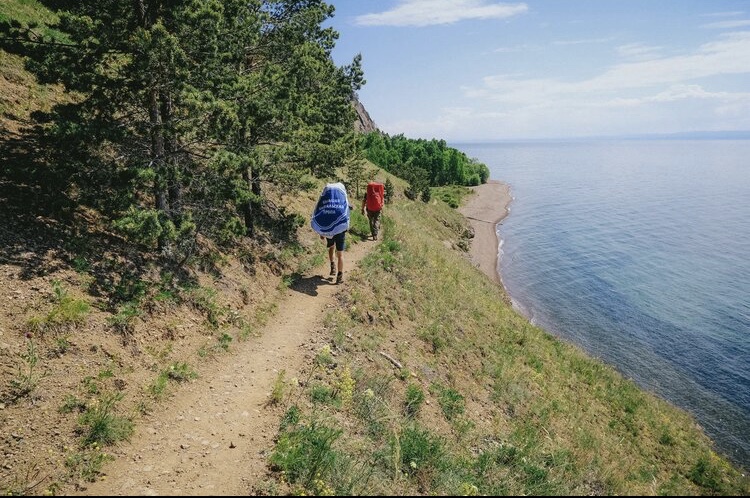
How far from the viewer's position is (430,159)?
114500mm

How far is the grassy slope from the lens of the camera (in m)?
6.91

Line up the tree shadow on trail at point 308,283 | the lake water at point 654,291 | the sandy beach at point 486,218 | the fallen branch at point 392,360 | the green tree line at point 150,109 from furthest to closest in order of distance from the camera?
the sandy beach at point 486,218 < the lake water at point 654,291 < the tree shadow on trail at point 308,283 < the fallen branch at point 392,360 < the green tree line at point 150,109


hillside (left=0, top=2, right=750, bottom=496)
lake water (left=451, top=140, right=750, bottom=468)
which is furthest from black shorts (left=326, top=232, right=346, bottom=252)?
lake water (left=451, top=140, right=750, bottom=468)

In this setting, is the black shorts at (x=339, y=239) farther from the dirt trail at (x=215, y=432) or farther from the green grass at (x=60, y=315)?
the green grass at (x=60, y=315)

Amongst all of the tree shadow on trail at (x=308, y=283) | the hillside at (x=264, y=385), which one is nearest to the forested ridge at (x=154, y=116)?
the hillside at (x=264, y=385)

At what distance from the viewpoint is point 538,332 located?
2206 centimetres

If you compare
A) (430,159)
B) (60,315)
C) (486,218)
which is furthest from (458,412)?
(430,159)

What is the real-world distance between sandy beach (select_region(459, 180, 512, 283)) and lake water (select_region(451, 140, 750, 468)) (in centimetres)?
172

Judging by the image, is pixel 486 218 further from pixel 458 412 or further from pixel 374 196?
pixel 458 412

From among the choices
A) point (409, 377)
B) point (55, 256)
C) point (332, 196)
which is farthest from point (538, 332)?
point (55, 256)

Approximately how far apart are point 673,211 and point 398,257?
85.6 m

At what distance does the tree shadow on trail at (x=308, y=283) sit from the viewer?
13.3 m

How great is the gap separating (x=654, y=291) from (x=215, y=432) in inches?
1720

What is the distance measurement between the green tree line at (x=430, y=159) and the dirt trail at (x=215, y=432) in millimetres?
89956
